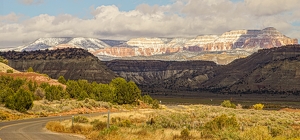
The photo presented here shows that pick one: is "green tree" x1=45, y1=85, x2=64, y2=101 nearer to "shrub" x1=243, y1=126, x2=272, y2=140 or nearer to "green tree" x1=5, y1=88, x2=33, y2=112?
"green tree" x1=5, y1=88, x2=33, y2=112

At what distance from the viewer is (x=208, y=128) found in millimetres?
33562

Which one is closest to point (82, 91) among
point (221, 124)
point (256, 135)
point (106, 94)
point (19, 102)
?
point (106, 94)

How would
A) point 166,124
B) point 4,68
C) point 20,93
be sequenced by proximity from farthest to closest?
point 4,68 < point 20,93 < point 166,124

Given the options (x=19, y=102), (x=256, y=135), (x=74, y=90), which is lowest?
(x=74, y=90)

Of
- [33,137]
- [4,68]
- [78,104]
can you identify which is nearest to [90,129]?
[33,137]

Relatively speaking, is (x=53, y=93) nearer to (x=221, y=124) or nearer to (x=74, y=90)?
(x=74, y=90)

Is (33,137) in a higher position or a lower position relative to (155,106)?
higher

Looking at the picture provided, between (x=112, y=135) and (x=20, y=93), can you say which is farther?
(x=20, y=93)

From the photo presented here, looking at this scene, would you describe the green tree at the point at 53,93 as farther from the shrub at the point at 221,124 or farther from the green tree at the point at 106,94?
the shrub at the point at 221,124

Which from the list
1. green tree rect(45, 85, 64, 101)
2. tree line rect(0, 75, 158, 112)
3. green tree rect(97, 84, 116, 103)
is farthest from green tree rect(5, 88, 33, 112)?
green tree rect(97, 84, 116, 103)

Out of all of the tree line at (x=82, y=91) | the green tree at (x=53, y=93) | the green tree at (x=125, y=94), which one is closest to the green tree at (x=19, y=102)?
the tree line at (x=82, y=91)

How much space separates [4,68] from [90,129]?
11333 cm

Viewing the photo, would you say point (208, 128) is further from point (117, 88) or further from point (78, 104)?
point (117, 88)

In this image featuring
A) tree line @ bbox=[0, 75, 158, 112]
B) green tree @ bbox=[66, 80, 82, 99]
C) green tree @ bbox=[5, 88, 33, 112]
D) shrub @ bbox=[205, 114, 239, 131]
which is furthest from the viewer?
green tree @ bbox=[66, 80, 82, 99]
